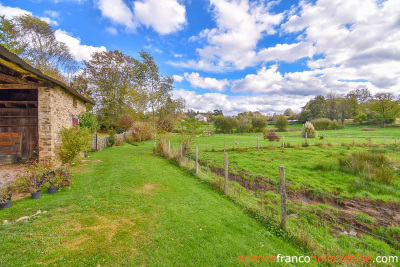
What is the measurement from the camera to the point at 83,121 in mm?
12062

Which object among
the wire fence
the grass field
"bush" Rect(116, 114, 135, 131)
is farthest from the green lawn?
"bush" Rect(116, 114, 135, 131)

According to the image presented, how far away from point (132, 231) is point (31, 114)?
1067cm

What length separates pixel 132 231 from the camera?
3387mm

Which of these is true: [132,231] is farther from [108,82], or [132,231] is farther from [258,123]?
[258,123]

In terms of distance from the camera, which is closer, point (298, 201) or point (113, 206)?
point (113, 206)

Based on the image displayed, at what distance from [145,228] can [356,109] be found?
210ft

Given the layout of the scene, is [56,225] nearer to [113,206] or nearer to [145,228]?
[113,206]

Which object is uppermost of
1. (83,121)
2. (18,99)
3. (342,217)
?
(18,99)

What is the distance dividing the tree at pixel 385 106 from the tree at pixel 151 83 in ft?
170

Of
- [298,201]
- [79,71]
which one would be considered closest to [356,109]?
[298,201]

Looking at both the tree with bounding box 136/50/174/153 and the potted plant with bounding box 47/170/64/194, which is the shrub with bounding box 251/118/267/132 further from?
the potted plant with bounding box 47/170/64/194

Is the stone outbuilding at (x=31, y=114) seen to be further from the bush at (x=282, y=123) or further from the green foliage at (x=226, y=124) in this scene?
the bush at (x=282, y=123)

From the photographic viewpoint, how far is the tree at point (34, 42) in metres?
16.9

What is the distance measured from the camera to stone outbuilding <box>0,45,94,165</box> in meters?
7.18
